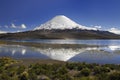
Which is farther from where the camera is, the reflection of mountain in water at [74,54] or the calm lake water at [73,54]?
the reflection of mountain in water at [74,54]

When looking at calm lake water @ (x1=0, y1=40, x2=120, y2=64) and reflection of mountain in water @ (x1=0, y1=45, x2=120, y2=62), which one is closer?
calm lake water @ (x1=0, y1=40, x2=120, y2=64)

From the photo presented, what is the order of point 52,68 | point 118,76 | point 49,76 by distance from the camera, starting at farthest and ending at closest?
point 52,68 → point 49,76 → point 118,76

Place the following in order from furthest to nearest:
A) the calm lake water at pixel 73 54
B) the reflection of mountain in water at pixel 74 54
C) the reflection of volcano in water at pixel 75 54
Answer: the reflection of volcano in water at pixel 75 54, the reflection of mountain in water at pixel 74 54, the calm lake water at pixel 73 54

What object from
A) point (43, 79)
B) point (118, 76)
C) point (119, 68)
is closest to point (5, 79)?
point (43, 79)

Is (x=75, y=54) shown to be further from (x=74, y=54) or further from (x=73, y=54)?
(x=73, y=54)

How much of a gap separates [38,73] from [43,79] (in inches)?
65.0

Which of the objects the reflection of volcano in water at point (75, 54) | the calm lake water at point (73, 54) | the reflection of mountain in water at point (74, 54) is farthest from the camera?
the reflection of volcano in water at point (75, 54)

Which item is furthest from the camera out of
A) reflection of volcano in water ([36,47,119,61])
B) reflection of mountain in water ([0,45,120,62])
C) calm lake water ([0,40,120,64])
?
reflection of volcano in water ([36,47,119,61])

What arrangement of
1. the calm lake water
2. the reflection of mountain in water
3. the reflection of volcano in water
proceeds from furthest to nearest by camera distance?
the reflection of volcano in water < the reflection of mountain in water < the calm lake water

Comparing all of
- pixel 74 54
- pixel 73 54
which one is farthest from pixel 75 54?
pixel 73 54

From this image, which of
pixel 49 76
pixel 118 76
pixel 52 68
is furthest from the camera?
pixel 52 68

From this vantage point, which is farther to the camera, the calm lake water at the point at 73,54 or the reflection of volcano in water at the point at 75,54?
the reflection of volcano in water at the point at 75,54

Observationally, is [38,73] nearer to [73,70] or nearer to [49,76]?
[49,76]

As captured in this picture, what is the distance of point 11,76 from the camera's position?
1727 centimetres
